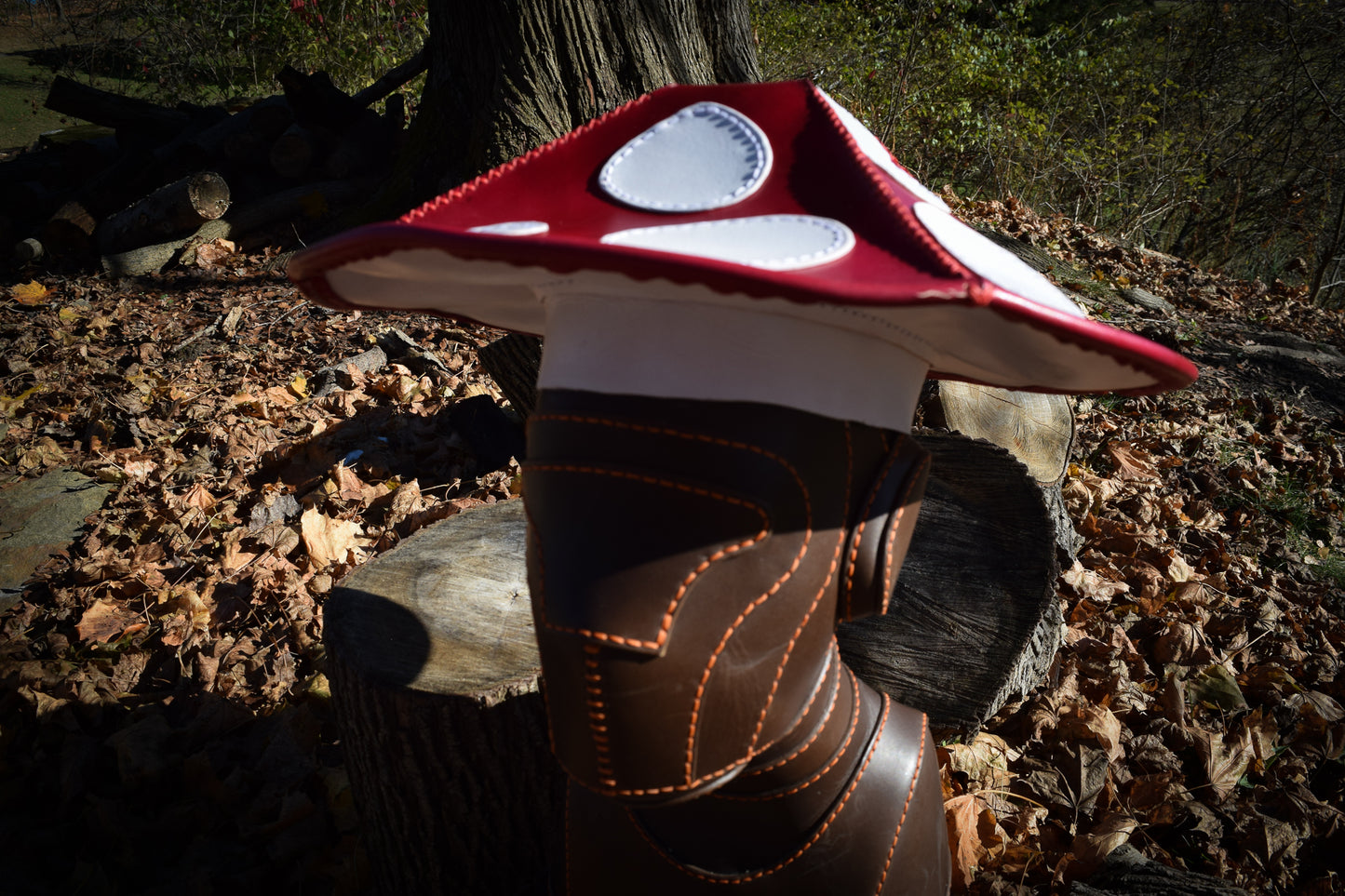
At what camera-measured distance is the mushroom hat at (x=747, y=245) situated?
2.33 feet

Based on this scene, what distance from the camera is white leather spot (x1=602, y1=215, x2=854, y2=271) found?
72cm

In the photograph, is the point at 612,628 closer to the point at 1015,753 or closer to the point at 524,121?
the point at 1015,753

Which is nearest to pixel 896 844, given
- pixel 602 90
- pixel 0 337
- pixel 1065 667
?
pixel 1065 667

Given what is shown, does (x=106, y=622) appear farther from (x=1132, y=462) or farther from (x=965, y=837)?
(x=1132, y=462)

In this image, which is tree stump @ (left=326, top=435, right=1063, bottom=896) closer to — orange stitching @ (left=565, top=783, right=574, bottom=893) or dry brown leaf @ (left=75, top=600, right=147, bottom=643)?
orange stitching @ (left=565, top=783, right=574, bottom=893)

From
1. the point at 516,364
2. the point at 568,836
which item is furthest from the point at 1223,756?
the point at 516,364

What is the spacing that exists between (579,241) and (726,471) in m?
0.32

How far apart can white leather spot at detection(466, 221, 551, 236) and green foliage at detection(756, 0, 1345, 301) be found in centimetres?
712

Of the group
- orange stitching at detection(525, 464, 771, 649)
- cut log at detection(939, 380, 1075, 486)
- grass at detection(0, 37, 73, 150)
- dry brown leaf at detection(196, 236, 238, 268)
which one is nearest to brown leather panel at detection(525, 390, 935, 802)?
orange stitching at detection(525, 464, 771, 649)

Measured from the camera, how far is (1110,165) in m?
8.16

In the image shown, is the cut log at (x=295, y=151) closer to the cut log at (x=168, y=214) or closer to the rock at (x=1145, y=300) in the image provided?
the cut log at (x=168, y=214)

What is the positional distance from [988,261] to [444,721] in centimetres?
130

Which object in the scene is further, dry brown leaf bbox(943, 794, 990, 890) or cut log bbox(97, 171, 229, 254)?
cut log bbox(97, 171, 229, 254)

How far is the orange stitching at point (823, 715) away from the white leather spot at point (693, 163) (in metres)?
0.72
